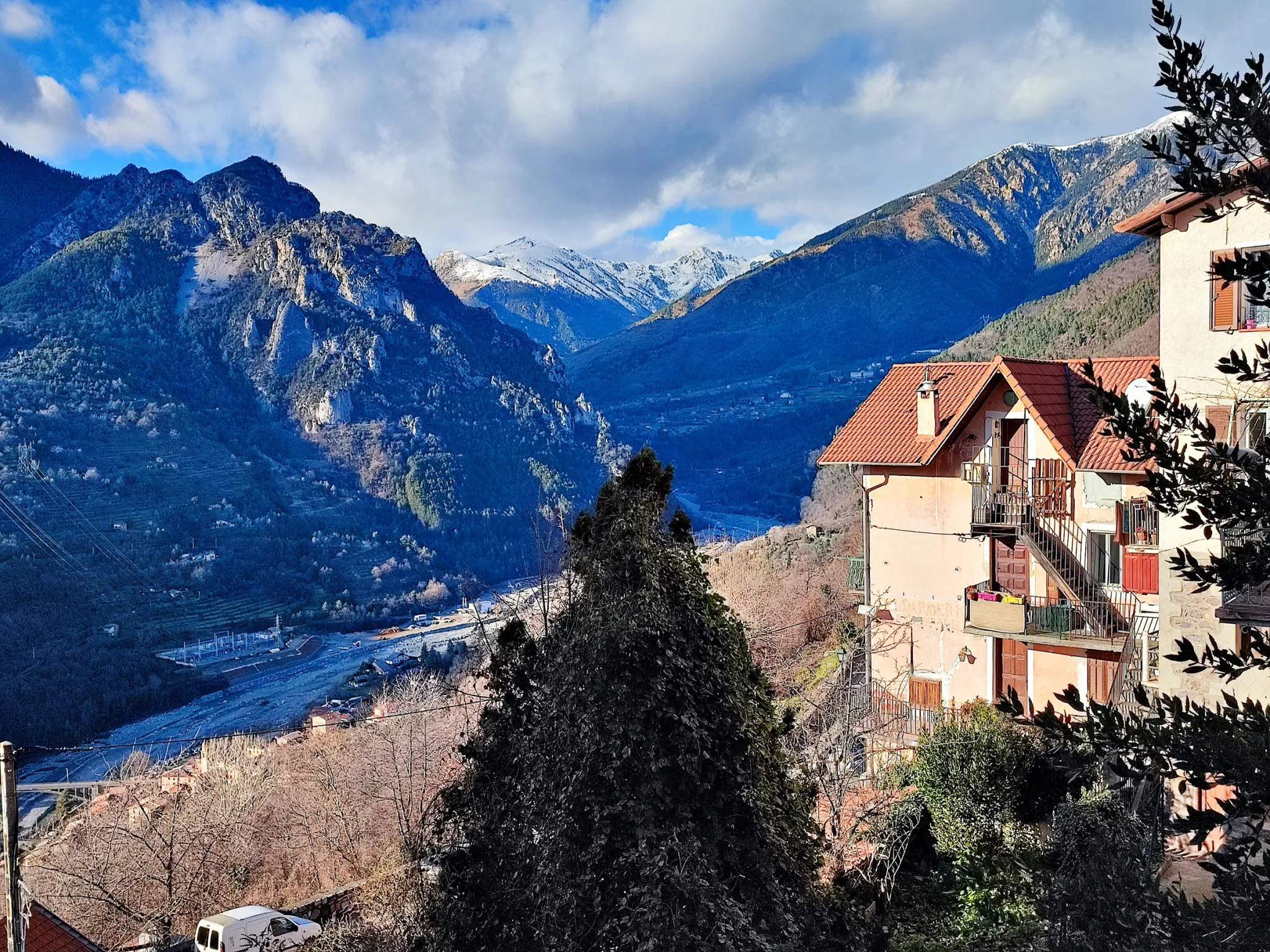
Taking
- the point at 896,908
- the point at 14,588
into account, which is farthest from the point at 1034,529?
the point at 14,588

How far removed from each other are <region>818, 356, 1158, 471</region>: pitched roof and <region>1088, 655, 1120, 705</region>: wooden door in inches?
134

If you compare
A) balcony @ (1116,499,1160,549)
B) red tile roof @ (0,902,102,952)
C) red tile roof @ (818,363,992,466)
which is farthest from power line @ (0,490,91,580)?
balcony @ (1116,499,1160,549)

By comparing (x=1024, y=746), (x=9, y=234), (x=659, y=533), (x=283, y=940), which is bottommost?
(x=283, y=940)

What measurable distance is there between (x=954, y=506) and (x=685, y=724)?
41.2 ft

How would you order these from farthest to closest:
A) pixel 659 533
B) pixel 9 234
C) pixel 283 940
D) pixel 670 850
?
pixel 9 234, pixel 283 940, pixel 659 533, pixel 670 850

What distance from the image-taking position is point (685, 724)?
260 inches

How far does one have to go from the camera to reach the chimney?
17828 mm

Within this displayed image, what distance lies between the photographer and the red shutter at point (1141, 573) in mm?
13719

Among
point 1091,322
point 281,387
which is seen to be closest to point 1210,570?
point 1091,322

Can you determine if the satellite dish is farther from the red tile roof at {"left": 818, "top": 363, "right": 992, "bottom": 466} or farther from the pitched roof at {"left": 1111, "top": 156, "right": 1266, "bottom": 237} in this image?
the red tile roof at {"left": 818, "top": 363, "right": 992, "bottom": 466}

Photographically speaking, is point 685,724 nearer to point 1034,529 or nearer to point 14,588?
point 1034,529

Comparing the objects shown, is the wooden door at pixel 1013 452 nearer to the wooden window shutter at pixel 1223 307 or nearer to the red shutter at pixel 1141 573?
the red shutter at pixel 1141 573

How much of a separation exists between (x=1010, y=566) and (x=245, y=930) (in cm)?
1534

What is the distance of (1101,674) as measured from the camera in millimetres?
15750
